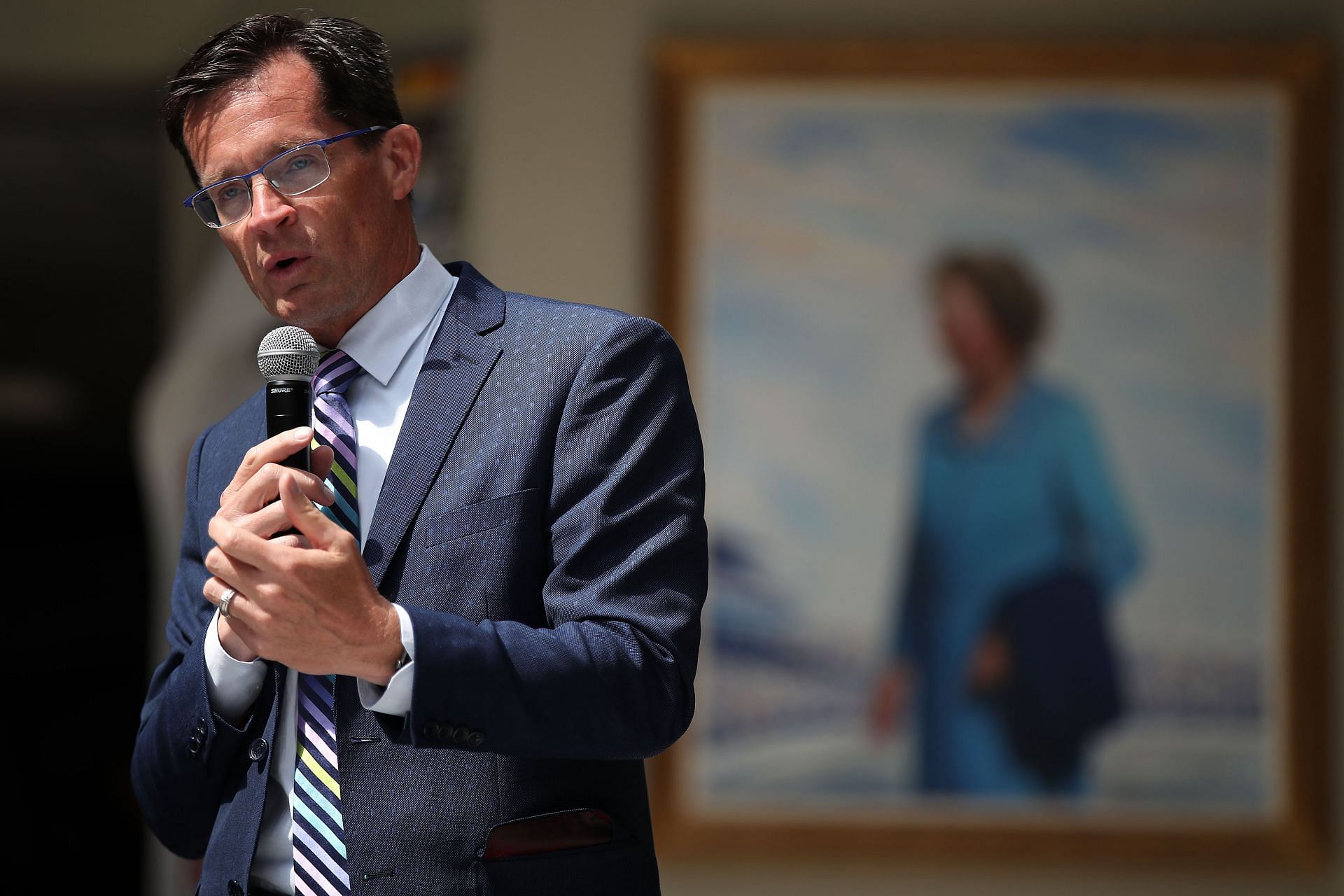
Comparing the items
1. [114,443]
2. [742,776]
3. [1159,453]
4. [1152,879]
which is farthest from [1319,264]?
[114,443]

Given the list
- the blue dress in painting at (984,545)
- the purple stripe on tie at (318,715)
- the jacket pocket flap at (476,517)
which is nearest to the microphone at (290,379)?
the jacket pocket flap at (476,517)

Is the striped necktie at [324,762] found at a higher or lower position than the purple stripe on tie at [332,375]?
lower

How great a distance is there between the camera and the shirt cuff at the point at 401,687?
114 centimetres

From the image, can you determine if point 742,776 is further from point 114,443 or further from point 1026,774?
point 114,443

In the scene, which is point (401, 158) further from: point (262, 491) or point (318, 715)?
point (318, 715)

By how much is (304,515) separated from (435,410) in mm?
242

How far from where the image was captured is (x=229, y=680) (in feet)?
4.47

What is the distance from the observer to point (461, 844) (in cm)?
125

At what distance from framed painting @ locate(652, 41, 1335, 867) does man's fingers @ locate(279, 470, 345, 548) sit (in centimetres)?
246

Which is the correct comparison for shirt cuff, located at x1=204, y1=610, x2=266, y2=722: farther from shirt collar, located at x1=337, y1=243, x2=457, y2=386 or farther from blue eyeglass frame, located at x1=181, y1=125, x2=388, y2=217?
blue eyeglass frame, located at x1=181, y1=125, x2=388, y2=217

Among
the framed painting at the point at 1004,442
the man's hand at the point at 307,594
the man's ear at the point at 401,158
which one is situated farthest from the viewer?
the framed painting at the point at 1004,442

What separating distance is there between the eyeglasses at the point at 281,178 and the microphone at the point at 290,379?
130 mm

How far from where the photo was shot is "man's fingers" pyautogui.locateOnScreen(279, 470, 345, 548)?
112 centimetres

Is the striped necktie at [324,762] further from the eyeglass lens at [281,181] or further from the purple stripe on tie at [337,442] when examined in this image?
the eyeglass lens at [281,181]
